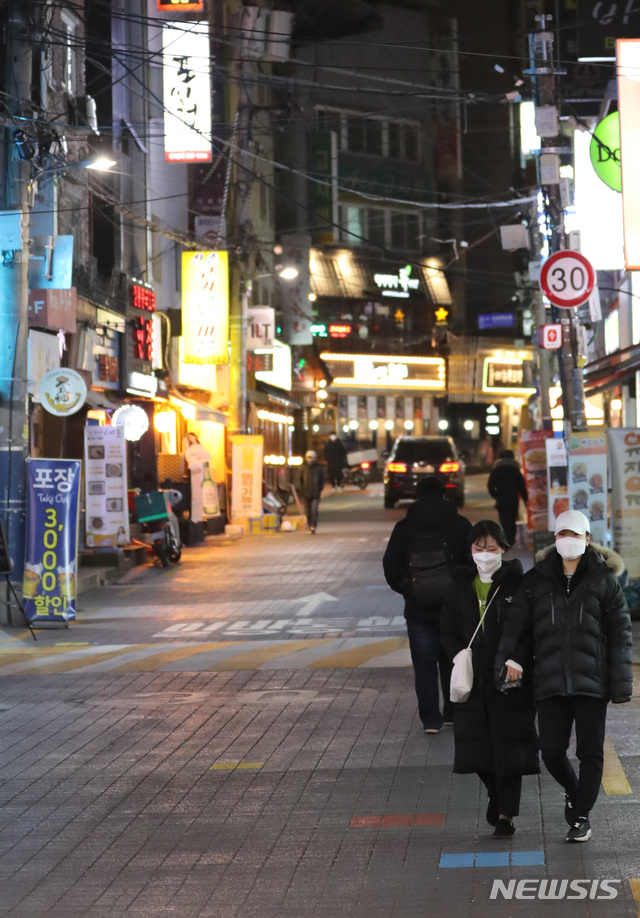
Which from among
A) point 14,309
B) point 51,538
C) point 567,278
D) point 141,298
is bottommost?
point 51,538

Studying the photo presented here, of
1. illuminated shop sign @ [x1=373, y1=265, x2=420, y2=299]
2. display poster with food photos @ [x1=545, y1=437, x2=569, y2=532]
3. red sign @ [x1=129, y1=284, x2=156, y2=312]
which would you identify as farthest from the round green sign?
illuminated shop sign @ [x1=373, y1=265, x2=420, y2=299]

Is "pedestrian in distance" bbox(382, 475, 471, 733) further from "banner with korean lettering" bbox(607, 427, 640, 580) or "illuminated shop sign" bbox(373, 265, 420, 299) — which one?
"illuminated shop sign" bbox(373, 265, 420, 299)

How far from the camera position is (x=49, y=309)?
19.3 m

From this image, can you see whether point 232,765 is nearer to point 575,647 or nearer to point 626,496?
point 575,647

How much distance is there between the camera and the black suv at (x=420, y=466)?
1518 inches

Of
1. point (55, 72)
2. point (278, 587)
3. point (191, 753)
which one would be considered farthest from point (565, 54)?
point (191, 753)

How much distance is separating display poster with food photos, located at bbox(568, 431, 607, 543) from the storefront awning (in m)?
8.23

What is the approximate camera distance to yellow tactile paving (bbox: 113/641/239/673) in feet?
43.4

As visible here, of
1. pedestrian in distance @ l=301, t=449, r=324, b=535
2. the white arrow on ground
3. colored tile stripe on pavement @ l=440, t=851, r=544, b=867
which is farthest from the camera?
pedestrian in distance @ l=301, t=449, r=324, b=535

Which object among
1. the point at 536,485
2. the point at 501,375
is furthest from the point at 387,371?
the point at 536,485

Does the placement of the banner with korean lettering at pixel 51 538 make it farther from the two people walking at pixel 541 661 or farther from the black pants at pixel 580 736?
the black pants at pixel 580 736

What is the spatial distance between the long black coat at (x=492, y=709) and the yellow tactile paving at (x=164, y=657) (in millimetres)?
6628

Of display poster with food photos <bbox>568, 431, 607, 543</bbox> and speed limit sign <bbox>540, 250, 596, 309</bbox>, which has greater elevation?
speed limit sign <bbox>540, 250, 596, 309</bbox>

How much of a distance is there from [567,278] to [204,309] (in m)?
14.7
